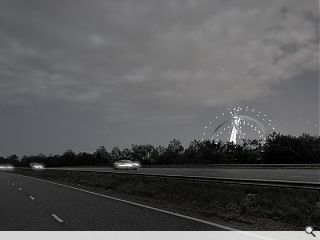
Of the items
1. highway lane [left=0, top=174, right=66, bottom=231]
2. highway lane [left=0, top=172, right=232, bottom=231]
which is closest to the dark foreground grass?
highway lane [left=0, top=172, right=232, bottom=231]

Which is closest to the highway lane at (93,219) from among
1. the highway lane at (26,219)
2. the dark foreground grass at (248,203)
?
the highway lane at (26,219)

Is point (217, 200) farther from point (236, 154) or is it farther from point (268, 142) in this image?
point (236, 154)

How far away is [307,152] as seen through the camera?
78.5 metres

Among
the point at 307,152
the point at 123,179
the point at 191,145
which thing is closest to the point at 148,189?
the point at 123,179

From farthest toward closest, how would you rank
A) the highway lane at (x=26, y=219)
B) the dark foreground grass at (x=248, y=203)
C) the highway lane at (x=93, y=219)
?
the dark foreground grass at (x=248, y=203) → the highway lane at (x=26, y=219) → the highway lane at (x=93, y=219)

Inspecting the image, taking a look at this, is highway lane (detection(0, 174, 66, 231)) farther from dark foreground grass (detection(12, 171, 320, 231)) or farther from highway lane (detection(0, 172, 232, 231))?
dark foreground grass (detection(12, 171, 320, 231))

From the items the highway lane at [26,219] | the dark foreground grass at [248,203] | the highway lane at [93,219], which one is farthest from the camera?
the dark foreground grass at [248,203]

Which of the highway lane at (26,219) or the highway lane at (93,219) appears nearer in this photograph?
the highway lane at (93,219)

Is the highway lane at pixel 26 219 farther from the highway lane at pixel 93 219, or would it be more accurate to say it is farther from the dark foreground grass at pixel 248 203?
the dark foreground grass at pixel 248 203

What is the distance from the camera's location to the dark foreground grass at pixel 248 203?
47.2 ft

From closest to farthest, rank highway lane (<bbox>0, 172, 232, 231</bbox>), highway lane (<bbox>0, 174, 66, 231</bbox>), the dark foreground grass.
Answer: highway lane (<bbox>0, 172, 232, 231</bbox>)
highway lane (<bbox>0, 174, 66, 231</bbox>)
the dark foreground grass

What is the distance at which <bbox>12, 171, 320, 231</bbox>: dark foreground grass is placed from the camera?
14.4 metres

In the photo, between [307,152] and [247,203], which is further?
[307,152]

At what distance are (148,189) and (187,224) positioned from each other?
15.5 m
